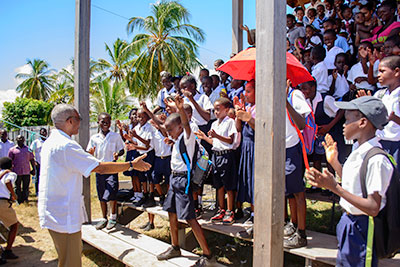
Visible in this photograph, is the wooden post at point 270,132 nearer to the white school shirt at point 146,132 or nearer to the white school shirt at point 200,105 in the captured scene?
the white school shirt at point 200,105

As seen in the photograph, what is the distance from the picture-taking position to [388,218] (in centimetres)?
217

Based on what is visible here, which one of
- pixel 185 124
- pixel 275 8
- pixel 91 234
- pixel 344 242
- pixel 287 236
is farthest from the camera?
pixel 91 234

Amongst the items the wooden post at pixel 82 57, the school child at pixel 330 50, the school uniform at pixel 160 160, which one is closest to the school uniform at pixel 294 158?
the school child at pixel 330 50

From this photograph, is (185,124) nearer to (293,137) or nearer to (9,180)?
(293,137)

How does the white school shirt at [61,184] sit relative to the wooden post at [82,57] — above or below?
below

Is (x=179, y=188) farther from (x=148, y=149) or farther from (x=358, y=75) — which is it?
(x=358, y=75)

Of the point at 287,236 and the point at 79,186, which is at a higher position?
the point at 79,186

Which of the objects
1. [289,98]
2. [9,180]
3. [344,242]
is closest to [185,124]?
[289,98]

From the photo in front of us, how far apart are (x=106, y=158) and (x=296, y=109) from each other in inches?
133

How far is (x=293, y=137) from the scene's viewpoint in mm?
3461

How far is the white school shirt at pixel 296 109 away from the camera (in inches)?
128

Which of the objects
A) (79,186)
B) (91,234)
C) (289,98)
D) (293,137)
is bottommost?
(91,234)

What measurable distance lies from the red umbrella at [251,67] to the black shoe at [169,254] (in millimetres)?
2427

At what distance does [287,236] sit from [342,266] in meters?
1.31
